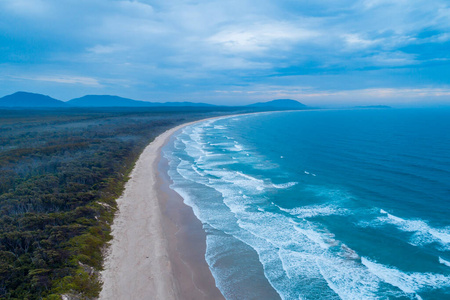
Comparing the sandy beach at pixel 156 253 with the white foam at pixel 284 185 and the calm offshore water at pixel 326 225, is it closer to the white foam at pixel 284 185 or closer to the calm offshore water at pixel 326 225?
the calm offshore water at pixel 326 225

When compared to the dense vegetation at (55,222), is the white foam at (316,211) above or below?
below

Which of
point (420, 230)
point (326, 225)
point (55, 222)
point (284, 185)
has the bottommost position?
point (326, 225)

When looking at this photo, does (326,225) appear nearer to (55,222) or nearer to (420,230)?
(420,230)

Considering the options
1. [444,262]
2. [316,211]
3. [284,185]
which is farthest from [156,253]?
[444,262]

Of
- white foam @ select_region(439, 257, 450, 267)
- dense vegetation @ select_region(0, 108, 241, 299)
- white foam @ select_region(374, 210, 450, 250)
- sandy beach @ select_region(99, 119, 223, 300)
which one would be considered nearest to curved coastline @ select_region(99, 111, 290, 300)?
sandy beach @ select_region(99, 119, 223, 300)

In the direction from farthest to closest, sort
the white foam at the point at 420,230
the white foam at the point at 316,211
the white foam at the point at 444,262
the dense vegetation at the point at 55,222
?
1. the white foam at the point at 316,211
2. the white foam at the point at 420,230
3. the white foam at the point at 444,262
4. the dense vegetation at the point at 55,222

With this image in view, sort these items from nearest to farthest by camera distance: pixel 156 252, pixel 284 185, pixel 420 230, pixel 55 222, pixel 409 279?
pixel 409 279 → pixel 156 252 → pixel 55 222 → pixel 420 230 → pixel 284 185

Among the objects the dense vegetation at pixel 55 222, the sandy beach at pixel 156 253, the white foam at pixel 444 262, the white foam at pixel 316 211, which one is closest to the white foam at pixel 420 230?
the white foam at pixel 444 262
